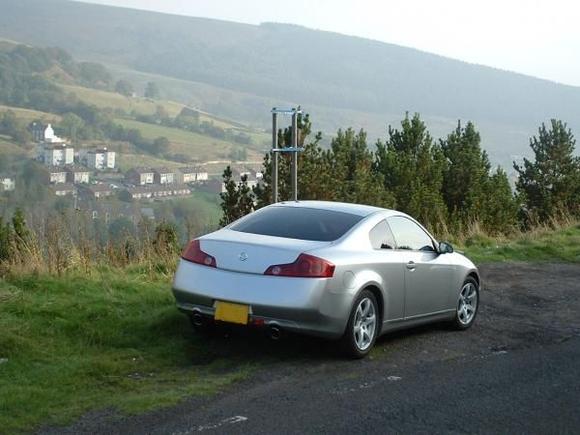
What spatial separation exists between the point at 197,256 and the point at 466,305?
135 inches

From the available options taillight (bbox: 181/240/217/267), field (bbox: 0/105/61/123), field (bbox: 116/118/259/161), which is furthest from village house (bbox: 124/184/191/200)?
field (bbox: 0/105/61/123)

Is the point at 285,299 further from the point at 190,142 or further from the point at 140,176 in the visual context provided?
the point at 190,142

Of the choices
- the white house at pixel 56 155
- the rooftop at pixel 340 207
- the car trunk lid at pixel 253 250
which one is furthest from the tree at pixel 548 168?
the white house at pixel 56 155

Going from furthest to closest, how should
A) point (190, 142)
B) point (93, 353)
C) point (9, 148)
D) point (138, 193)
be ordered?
point (190, 142)
point (9, 148)
point (138, 193)
point (93, 353)

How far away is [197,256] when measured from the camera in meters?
8.89

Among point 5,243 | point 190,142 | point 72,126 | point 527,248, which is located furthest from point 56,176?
point 5,243

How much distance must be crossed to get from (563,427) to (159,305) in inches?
200

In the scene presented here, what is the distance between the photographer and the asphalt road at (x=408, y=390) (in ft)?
21.5

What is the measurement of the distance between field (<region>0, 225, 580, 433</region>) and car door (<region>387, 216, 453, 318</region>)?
2.23 ft

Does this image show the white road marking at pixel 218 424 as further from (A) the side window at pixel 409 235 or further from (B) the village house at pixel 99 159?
(B) the village house at pixel 99 159

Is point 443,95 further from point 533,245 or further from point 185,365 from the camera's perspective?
point 185,365

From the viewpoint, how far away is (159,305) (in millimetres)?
10641

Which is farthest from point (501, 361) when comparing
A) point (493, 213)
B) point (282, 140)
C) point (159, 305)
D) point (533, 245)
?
point (493, 213)

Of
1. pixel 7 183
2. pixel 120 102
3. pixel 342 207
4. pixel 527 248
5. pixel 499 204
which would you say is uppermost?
pixel 120 102
